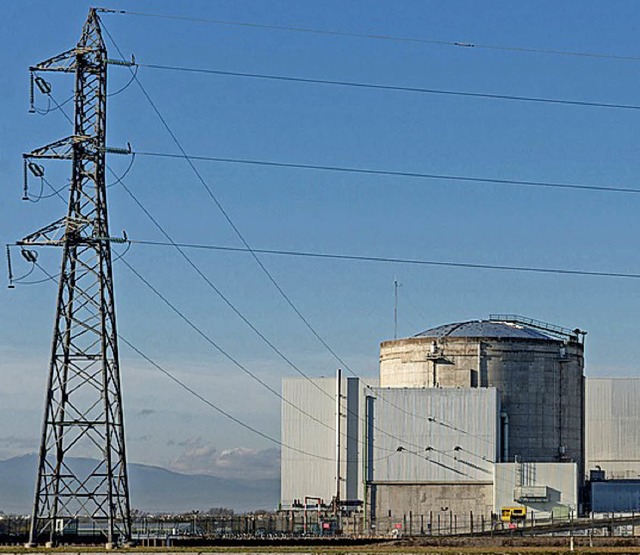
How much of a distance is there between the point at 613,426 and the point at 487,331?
701 inches

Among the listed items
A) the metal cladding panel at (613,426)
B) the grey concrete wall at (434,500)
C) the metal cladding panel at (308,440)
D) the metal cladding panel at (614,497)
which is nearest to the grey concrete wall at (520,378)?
the metal cladding panel at (614,497)

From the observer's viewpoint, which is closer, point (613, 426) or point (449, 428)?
point (449, 428)

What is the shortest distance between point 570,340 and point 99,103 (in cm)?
4999

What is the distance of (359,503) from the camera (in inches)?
A: 3617

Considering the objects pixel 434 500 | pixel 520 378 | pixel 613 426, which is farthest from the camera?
pixel 613 426

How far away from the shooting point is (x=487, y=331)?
92688mm

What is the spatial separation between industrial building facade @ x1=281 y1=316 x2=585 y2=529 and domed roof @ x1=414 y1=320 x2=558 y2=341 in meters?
0.10

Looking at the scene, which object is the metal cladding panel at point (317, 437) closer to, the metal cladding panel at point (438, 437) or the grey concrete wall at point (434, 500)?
the metal cladding panel at point (438, 437)

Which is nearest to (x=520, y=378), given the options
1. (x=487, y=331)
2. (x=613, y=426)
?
(x=487, y=331)

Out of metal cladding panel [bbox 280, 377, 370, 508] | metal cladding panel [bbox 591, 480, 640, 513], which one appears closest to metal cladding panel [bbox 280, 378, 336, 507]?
metal cladding panel [bbox 280, 377, 370, 508]

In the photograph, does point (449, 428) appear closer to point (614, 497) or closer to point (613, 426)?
point (614, 497)

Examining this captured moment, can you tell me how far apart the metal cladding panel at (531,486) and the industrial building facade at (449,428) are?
62 mm

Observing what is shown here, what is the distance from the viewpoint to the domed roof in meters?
92.1

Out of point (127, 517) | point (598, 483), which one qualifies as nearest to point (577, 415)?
point (598, 483)
